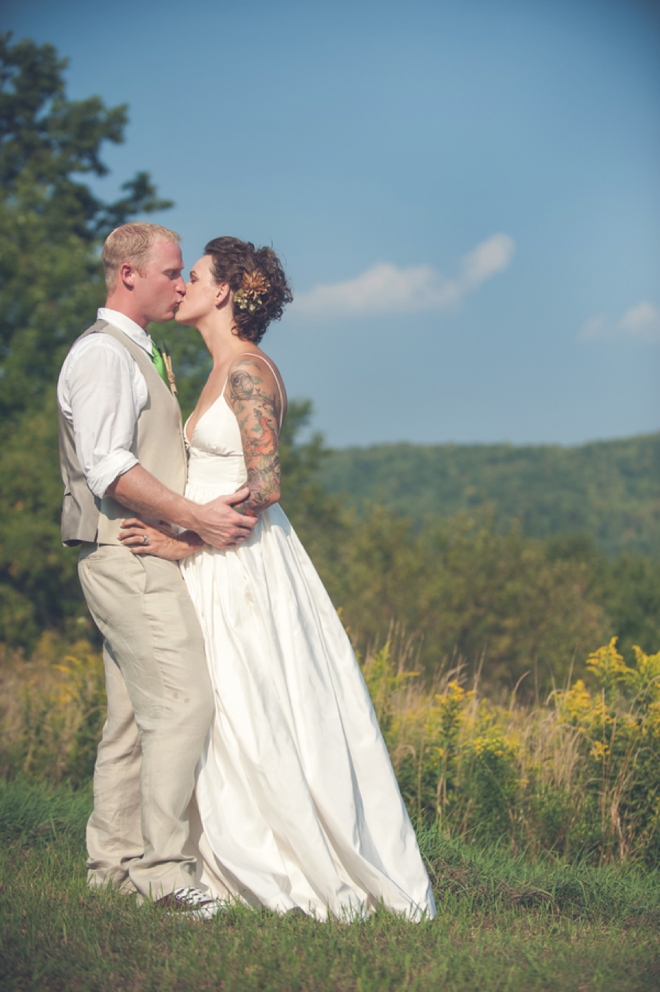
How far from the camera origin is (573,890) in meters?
3.65

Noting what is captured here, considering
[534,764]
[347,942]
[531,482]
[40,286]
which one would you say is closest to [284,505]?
[40,286]

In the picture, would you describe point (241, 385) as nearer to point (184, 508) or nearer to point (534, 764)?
point (184, 508)

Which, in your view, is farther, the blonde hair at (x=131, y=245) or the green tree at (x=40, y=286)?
the green tree at (x=40, y=286)

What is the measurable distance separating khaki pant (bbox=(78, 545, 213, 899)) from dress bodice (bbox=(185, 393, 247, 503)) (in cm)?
35

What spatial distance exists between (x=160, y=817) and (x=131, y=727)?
482mm

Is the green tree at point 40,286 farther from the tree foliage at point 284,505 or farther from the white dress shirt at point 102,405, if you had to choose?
the white dress shirt at point 102,405

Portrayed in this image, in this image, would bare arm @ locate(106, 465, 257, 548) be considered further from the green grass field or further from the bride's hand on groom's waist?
the green grass field

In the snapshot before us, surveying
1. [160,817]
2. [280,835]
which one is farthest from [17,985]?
[280,835]

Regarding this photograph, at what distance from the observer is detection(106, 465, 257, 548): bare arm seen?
10.4 ft

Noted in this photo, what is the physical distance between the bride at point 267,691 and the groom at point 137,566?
91 millimetres

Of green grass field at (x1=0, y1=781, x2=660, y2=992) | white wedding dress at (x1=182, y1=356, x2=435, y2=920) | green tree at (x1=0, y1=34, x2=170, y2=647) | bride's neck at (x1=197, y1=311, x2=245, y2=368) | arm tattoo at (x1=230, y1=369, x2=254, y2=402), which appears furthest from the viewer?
green tree at (x1=0, y1=34, x2=170, y2=647)

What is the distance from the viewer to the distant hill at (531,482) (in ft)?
185

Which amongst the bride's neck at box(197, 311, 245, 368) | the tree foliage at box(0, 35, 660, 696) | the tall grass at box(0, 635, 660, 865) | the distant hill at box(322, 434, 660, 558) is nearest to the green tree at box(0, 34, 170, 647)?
the tree foliage at box(0, 35, 660, 696)

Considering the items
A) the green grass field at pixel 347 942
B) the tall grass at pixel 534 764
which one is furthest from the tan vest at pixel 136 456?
the tall grass at pixel 534 764
